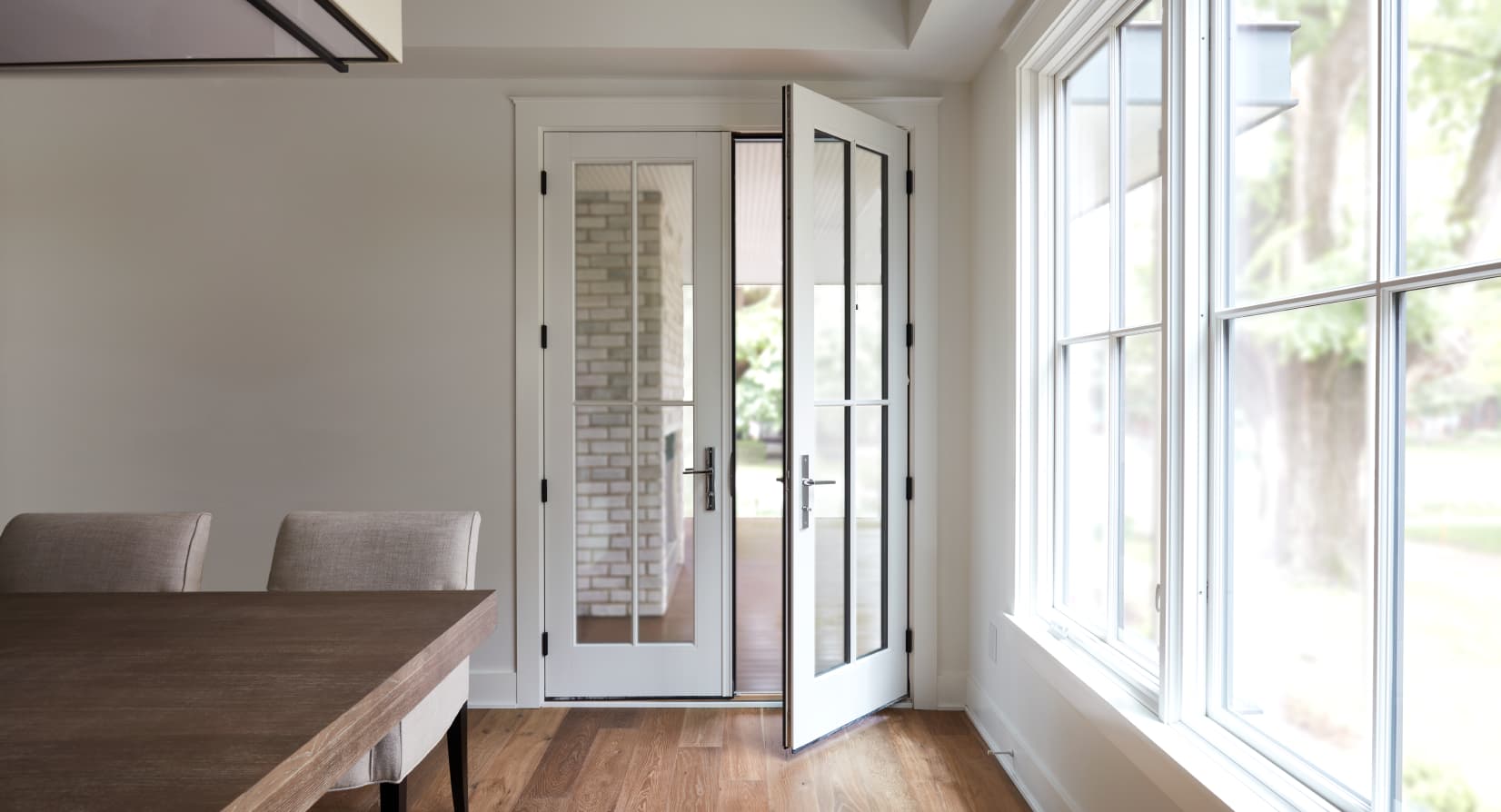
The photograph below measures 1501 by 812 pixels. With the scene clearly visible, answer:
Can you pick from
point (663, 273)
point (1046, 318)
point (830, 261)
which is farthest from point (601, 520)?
point (1046, 318)

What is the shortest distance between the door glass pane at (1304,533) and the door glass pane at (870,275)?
1533mm

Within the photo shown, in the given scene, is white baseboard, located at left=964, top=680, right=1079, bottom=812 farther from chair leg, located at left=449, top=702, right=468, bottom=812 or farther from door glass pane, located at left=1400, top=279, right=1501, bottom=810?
chair leg, located at left=449, top=702, right=468, bottom=812

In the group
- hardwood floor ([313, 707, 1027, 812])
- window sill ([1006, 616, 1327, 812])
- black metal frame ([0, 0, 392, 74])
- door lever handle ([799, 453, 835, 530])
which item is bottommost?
hardwood floor ([313, 707, 1027, 812])

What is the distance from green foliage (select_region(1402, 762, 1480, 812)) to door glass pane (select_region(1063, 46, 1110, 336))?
134 centimetres

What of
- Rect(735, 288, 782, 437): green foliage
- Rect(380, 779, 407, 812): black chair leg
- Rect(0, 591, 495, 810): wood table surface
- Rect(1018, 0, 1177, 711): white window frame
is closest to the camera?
Rect(0, 591, 495, 810): wood table surface

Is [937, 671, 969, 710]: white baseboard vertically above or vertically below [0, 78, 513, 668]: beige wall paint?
below

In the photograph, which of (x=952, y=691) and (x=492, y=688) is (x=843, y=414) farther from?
Result: (x=492, y=688)

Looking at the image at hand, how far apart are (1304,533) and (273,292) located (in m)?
3.48

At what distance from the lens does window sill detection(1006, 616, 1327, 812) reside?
1534 millimetres

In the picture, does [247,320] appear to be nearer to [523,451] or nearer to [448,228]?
[448,228]

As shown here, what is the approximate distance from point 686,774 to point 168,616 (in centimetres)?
157

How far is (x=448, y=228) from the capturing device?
3.29 m

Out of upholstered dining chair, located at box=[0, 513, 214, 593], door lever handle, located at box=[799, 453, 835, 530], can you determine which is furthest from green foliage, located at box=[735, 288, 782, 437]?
upholstered dining chair, located at box=[0, 513, 214, 593]

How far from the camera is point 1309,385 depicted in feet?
4.83
